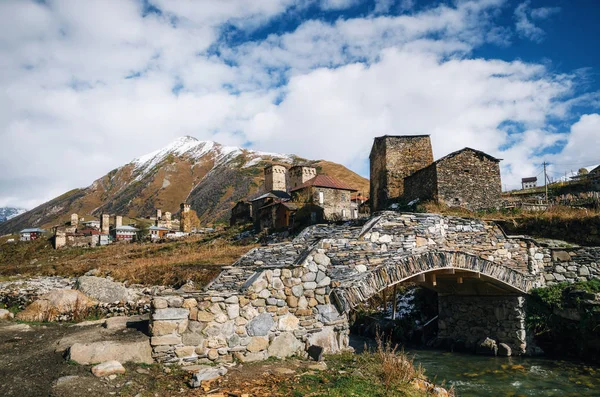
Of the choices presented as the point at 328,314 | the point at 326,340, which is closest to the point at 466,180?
the point at 328,314

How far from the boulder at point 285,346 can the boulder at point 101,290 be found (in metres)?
6.53

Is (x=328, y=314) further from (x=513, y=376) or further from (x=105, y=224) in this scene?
(x=105, y=224)

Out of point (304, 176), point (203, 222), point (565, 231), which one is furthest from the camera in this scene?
point (203, 222)

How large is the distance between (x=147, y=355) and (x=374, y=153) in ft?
88.4

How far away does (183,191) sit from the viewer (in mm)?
164750

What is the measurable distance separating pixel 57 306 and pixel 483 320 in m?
13.8

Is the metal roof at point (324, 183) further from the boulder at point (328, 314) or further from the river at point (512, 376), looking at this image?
the boulder at point (328, 314)

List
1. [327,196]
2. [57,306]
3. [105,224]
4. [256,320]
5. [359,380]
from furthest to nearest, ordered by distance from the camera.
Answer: [105,224] < [327,196] < [57,306] < [256,320] < [359,380]

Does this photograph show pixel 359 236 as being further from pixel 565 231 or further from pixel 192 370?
pixel 565 231

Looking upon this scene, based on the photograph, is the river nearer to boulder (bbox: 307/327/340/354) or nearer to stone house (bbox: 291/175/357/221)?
boulder (bbox: 307/327/340/354)

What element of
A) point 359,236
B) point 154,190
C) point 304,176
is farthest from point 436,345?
point 154,190

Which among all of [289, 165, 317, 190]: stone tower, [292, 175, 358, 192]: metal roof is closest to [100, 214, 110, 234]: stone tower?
[289, 165, 317, 190]: stone tower

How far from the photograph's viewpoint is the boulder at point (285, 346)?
741cm

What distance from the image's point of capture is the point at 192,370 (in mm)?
6207
